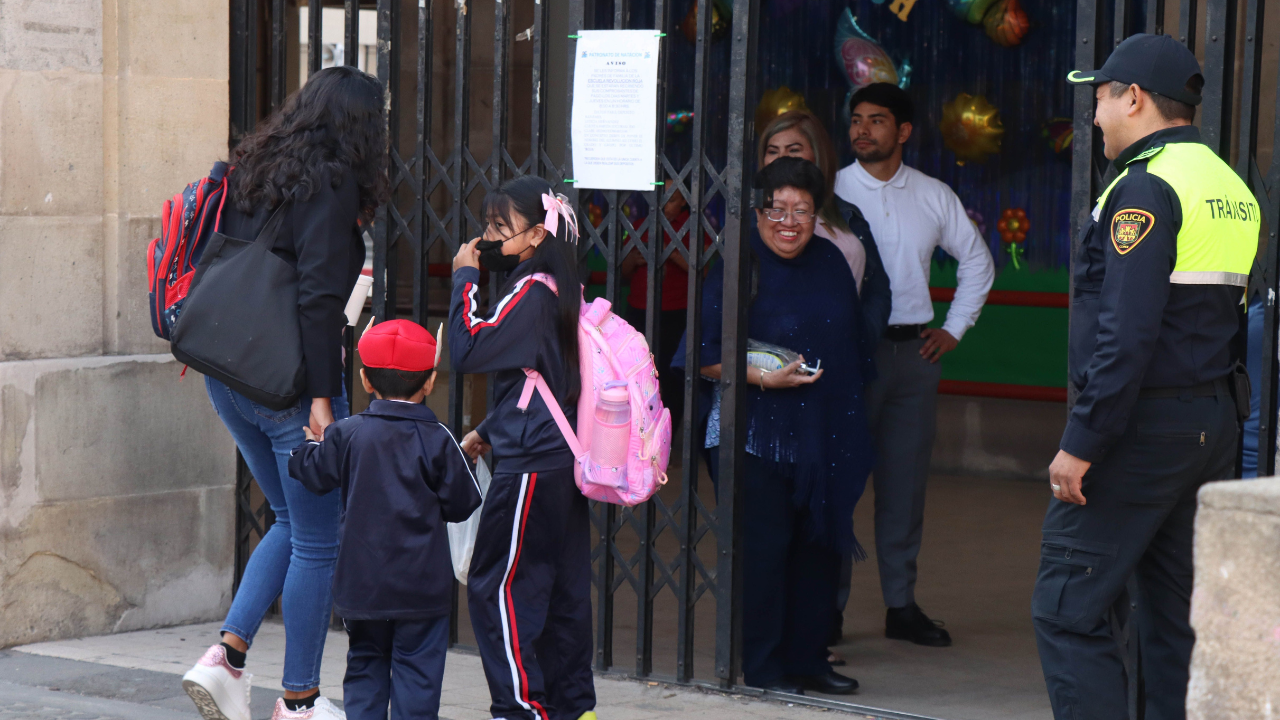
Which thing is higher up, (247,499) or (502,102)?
(502,102)

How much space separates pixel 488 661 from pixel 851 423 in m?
1.53

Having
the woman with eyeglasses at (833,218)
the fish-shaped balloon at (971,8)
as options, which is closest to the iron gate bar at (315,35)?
the woman with eyeglasses at (833,218)

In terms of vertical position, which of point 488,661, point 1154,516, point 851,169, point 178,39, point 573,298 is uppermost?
point 178,39

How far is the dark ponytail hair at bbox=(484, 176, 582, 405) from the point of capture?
396 cm

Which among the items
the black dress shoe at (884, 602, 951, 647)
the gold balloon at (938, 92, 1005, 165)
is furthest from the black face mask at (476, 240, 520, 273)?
the gold balloon at (938, 92, 1005, 165)

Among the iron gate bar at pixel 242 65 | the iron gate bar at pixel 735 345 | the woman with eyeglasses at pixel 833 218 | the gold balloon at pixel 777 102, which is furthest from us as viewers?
the gold balloon at pixel 777 102

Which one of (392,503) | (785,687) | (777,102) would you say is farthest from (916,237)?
(777,102)

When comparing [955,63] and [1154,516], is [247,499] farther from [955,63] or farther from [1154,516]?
[955,63]

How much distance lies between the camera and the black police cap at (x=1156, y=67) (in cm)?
345

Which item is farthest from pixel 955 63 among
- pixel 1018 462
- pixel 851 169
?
pixel 851 169

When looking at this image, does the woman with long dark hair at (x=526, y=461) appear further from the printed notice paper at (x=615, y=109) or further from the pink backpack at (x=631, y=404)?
the printed notice paper at (x=615, y=109)

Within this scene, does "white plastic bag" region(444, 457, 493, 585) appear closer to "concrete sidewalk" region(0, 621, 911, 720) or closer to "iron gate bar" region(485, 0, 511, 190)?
"concrete sidewalk" region(0, 621, 911, 720)

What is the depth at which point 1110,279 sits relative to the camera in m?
3.36

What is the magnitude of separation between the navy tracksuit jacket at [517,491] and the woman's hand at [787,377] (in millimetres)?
904
